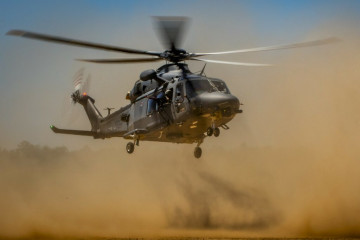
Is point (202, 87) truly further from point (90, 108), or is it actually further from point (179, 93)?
point (90, 108)

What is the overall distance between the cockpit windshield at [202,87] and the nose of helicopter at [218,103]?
17.1 inches

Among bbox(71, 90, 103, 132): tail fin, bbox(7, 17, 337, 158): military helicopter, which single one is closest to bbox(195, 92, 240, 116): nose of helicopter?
bbox(7, 17, 337, 158): military helicopter

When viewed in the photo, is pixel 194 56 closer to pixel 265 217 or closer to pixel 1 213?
pixel 265 217

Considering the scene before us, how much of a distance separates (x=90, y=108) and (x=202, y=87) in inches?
361

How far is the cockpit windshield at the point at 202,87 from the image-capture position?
29359 millimetres

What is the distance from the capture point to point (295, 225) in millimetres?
35625

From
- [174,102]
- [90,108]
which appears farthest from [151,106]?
[90,108]

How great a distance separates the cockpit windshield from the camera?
1156 inches

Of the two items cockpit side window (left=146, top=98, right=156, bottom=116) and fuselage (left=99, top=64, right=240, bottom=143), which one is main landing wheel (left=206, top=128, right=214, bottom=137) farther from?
cockpit side window (left=146, top=98, right=156, bottom=116)

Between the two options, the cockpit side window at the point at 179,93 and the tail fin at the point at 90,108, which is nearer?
the cockpit side window at the point at 179,93

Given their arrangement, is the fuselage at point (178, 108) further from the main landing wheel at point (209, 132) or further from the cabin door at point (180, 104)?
the main landing wheel at point (209, 132)

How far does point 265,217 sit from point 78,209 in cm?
976

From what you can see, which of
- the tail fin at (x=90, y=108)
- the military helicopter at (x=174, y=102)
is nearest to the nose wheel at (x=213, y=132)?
the military helicopter at (x=174, y=102)

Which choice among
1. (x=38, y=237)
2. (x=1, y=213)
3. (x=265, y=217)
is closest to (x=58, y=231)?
(x=38, y=237)
